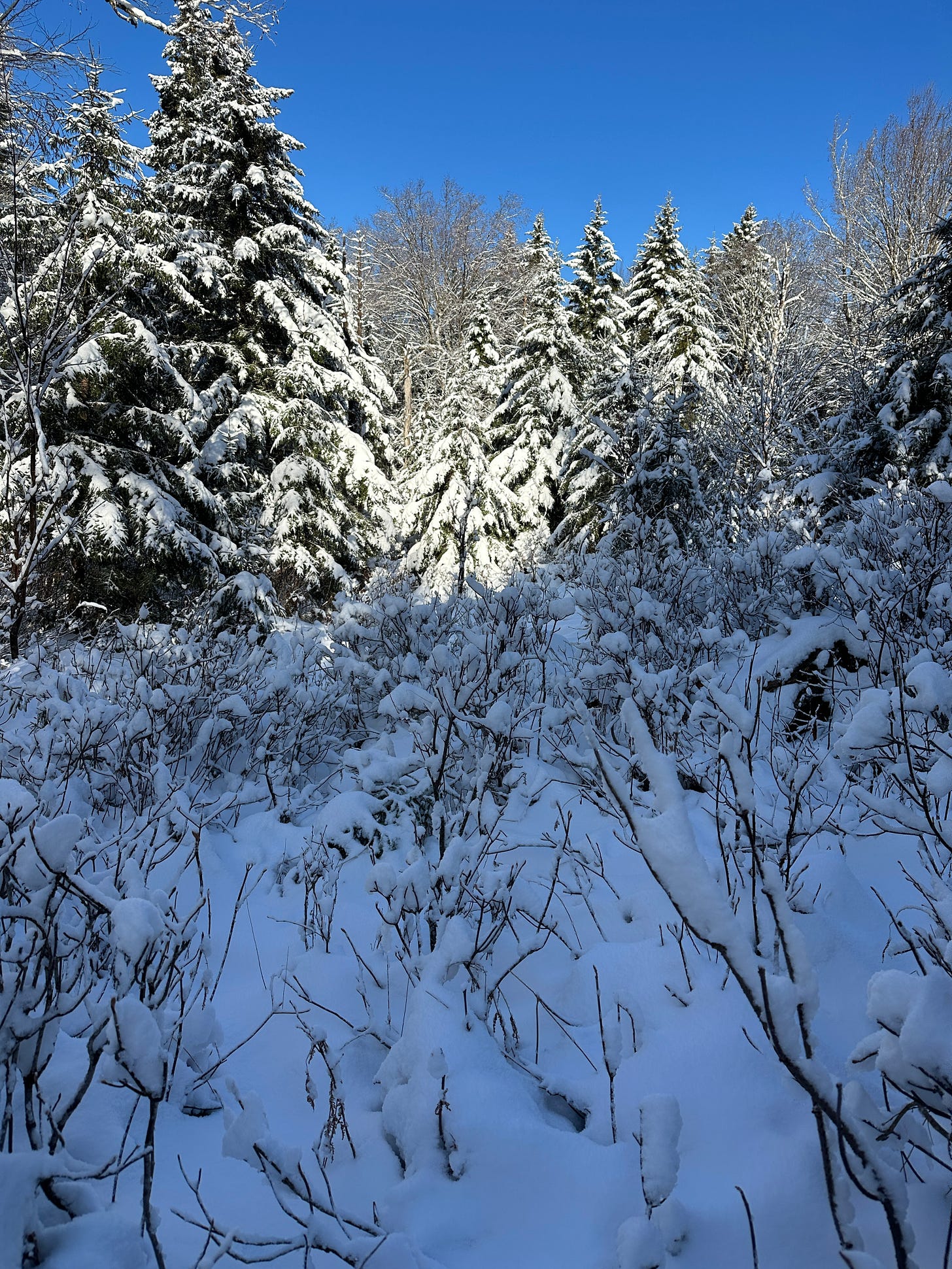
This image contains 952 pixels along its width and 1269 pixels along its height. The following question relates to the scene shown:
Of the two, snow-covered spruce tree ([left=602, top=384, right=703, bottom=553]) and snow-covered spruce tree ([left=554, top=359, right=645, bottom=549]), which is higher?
snow-covered spruce tree ([left=554, top=359, right=645, bottom=549])

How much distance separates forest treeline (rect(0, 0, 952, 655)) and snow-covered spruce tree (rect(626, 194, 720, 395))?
113 millimetres

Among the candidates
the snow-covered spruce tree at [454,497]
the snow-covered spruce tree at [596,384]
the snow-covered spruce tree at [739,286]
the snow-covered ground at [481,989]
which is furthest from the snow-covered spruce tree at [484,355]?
the snow-covered ground at [481,989]

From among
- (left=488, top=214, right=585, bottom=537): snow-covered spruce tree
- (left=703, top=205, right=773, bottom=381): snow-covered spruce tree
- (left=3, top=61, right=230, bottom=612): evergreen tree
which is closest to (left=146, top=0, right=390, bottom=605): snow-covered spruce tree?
(left=3, top=61, right=230, bottom=612): evergreen tree

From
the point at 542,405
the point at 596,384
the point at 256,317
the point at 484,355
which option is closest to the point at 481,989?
the point at 256,317

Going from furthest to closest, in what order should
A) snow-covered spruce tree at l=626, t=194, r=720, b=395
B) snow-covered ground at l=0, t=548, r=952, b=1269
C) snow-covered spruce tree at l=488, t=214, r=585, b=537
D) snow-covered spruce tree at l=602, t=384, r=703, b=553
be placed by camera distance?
snow-covered spruce tree at l=626, t=194, r=720, b=395, snow-covered spruce tree at l=488, t=214, r=585, b=537, snow-covered spruce tree at l=602, t=384, r=703, b=553, snow-covered ground at l=0, t=548, r=952, b=1269

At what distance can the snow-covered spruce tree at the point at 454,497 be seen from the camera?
45.2 ft

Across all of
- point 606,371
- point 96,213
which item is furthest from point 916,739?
point 606,371

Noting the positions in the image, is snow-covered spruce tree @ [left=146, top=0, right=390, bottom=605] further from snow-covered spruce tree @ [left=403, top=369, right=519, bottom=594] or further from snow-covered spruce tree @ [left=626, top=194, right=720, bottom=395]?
snow-covered spruce tree @ [left=626, top=194, right=720, bottom=395]

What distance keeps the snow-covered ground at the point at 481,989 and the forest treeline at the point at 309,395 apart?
9.76 ft

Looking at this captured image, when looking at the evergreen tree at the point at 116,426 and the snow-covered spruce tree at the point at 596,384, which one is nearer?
the evergreen tree at the point at 116,426

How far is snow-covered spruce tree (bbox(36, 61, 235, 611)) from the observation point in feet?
28.0

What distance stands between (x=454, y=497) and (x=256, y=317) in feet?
16.0

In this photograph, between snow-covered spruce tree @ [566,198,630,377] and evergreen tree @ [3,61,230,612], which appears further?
snow-covered spruce tree @ [566,198,630,377]

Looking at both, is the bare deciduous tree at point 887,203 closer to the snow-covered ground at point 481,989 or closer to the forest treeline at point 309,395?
the forest treeline at point 309,395
